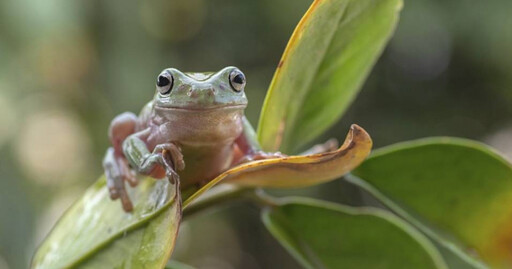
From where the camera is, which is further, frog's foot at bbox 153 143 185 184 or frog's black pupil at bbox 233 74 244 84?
frog's black pupil at bbox 233 74 244 84

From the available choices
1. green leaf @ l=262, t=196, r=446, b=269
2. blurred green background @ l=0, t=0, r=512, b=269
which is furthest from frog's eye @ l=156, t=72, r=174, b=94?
blurred green background @ l=0, t=0, r=512, b=269

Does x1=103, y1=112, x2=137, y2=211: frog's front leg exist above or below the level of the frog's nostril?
below

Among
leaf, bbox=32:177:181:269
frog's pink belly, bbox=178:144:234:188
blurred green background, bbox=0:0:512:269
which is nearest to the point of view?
leaf, bbox=32:177:181:269

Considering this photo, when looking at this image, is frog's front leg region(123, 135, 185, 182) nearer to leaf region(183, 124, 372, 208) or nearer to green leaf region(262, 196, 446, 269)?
leaf region(183, 124, 372, 208)

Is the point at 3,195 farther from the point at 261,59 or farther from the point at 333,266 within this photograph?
the point at 333,266

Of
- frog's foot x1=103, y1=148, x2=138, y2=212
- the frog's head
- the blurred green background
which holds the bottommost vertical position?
the blurred green background

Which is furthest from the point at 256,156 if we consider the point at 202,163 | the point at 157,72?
the point at 157,72

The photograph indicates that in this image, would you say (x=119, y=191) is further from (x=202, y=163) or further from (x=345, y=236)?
(x=345, y=236)

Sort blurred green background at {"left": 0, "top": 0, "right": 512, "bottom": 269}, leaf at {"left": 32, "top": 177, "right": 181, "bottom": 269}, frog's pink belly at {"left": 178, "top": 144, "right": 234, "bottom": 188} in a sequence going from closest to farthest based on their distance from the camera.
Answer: leaf at {"left": 32, "top": 177, "right": 181, "bottom": 269} → frog's pink belly at {"left": 178, "top": 144, "right": 234, "bottom": 188} → blurred green background at {"left": 0, "top": 0, "right": 512, "bottom": 269}

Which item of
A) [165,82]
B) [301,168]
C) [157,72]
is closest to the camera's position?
[301,168]
